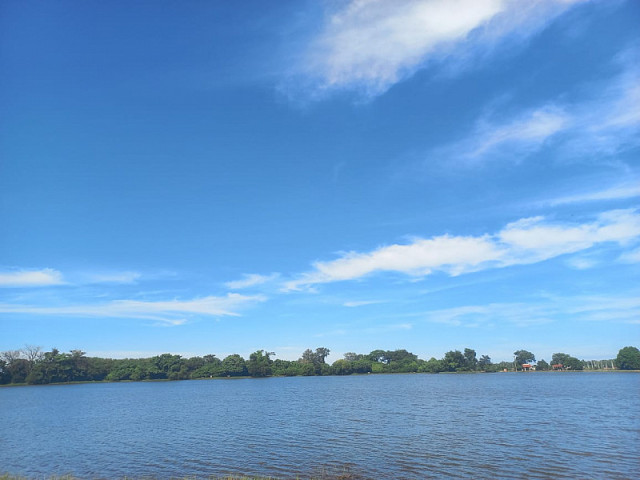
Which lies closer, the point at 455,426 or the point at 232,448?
the point at 232,448

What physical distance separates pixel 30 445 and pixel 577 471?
203 feet

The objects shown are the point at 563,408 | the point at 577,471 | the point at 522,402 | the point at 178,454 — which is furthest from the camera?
the point at 522,402

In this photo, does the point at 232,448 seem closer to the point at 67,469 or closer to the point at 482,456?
the point at 67,469

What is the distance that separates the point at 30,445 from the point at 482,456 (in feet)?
180

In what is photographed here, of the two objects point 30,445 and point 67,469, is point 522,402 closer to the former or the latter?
point 67,469

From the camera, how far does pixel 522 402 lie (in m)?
81.8

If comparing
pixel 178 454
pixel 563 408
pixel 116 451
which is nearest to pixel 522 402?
pixel 563 408

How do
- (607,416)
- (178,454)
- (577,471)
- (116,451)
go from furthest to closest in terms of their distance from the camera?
(607,416) → (116,451) → (178,454) → (577,471)

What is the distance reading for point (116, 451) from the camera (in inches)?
1799

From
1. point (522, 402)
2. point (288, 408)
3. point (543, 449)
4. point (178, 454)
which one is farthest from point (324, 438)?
point (522, 402)

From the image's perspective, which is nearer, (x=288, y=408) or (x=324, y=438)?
(x=324, y=438)

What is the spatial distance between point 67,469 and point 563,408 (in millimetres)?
75937

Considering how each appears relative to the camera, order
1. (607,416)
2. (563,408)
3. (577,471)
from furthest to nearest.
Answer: (563,408)
(607,416)
(577,471)

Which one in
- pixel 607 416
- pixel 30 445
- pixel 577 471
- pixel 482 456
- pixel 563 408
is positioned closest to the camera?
pixel 577 471
